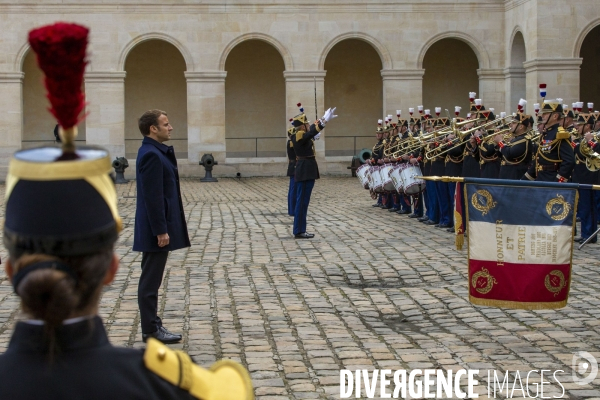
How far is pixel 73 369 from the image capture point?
6.14 ft

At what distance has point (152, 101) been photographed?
3478cm

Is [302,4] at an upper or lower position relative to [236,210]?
upper

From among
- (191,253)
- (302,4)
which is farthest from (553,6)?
(191,253)

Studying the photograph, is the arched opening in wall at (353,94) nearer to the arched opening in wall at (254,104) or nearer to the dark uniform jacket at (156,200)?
the arched opening in wall at (254,104)

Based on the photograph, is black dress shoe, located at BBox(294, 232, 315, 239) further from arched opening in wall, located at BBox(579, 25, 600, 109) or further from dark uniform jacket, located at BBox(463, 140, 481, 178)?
arched opening in wall, located at BBox(579, 25, 600, 109)

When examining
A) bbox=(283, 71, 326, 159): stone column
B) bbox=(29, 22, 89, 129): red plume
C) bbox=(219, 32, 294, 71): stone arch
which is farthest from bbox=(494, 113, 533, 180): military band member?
bbox=(219, 32, 294, 71): stone arch

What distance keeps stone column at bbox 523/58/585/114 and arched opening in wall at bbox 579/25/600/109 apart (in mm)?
5706

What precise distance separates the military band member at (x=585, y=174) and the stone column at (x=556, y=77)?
13.2 meters

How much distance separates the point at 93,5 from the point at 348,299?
23416 millimetres

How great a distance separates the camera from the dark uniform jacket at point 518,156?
12867 mm

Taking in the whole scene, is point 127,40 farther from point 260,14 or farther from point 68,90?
point 68,90

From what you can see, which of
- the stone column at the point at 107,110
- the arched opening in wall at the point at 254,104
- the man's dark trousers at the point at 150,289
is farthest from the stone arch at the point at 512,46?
the man's dark trousers at the point at 150,289

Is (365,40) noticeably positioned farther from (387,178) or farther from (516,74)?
(387,178)

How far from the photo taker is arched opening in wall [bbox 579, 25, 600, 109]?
1318 inches
